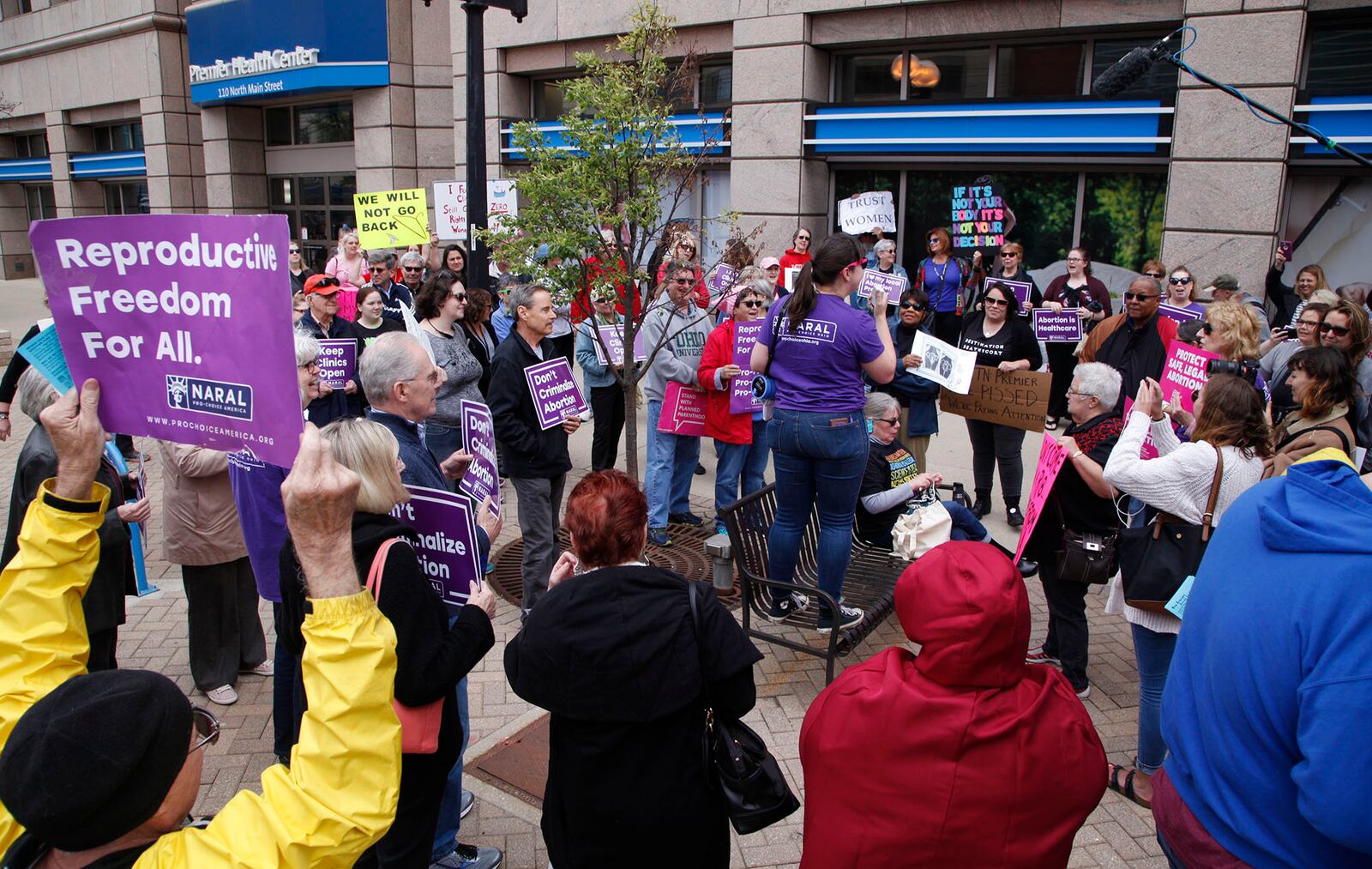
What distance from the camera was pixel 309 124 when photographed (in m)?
22.0

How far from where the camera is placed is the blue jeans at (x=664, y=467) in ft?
23.7

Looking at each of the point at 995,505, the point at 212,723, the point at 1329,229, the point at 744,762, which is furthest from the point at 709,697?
the point at 1329,229

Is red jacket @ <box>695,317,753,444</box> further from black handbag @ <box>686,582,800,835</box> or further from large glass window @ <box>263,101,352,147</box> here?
large glass window @ <box>263,101,352,147</box>

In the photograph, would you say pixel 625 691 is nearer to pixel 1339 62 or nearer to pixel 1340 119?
pixel 1340 119

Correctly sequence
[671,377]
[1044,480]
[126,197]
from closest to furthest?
[1044,480] → [671,377] → [126,197]

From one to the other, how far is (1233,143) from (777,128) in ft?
19.1

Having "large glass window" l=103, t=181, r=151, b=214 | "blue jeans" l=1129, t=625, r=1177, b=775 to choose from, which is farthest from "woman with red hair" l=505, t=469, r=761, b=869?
"large glass window" l=103, t=181, r=151, b=214

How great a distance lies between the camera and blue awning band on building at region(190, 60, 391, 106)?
18953mm

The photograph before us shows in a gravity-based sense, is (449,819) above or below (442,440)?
below

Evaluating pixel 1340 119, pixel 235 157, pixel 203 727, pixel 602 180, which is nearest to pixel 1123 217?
pixel 1340 119

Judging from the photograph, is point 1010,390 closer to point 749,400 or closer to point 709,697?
point 749,400

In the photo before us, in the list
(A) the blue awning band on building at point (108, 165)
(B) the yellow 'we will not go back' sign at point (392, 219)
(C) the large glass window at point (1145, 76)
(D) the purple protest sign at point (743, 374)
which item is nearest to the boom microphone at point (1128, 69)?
(D) the purple protest sign at point (743, 374)

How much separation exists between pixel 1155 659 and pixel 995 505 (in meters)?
4.24

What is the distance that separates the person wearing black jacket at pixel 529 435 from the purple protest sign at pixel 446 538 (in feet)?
6.59
